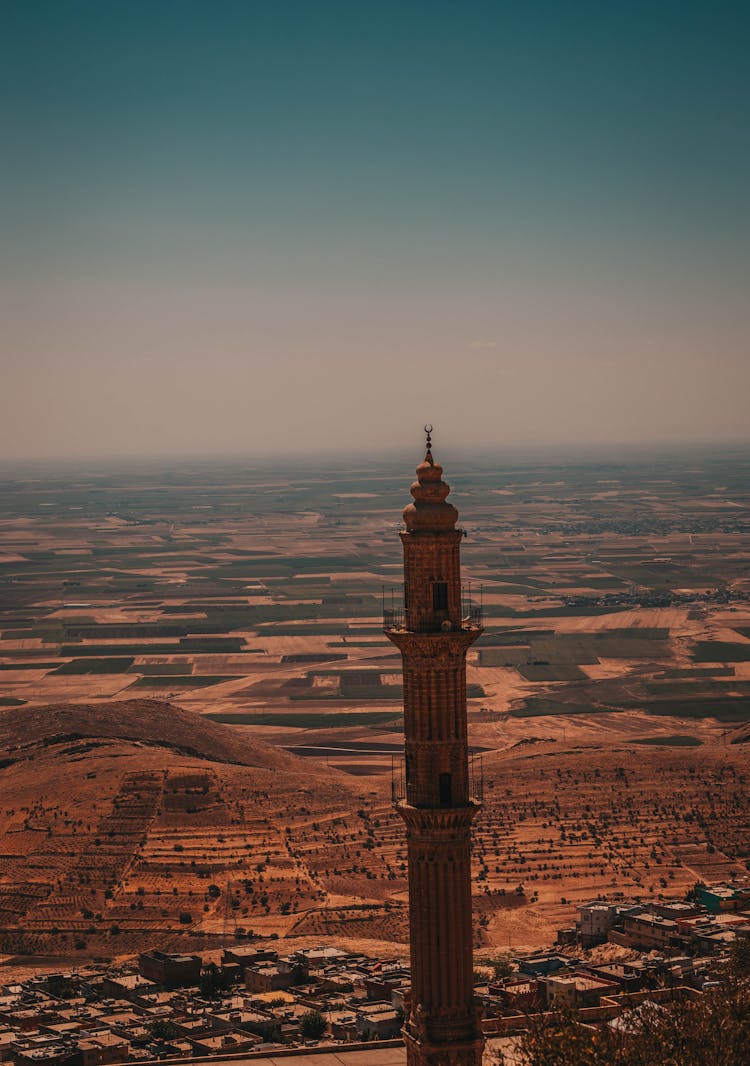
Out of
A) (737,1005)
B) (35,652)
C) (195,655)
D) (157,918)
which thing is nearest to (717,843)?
(157,918)

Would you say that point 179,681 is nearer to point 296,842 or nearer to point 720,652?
point 720,652

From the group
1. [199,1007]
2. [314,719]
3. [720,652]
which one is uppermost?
[199,1007]

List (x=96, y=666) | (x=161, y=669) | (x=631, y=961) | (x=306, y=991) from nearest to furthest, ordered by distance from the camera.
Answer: (x=631, y=961)
(x=306, y=991)
(x=161, y=669)
(x=96, y=666)

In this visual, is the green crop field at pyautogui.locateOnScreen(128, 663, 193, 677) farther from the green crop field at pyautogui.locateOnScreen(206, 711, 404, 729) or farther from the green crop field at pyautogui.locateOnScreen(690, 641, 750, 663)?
the green crop field at pyautogui.locateOnScreen(690, 641, 750, 663)

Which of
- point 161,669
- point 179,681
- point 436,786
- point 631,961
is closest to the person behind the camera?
point 436,786

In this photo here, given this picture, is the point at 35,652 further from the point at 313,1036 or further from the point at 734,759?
the point at 313,1036

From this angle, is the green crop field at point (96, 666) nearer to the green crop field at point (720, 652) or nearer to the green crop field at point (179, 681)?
the green crop field at point (179, 681)

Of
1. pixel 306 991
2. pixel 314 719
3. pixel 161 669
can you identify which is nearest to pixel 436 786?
pixel 306 991
